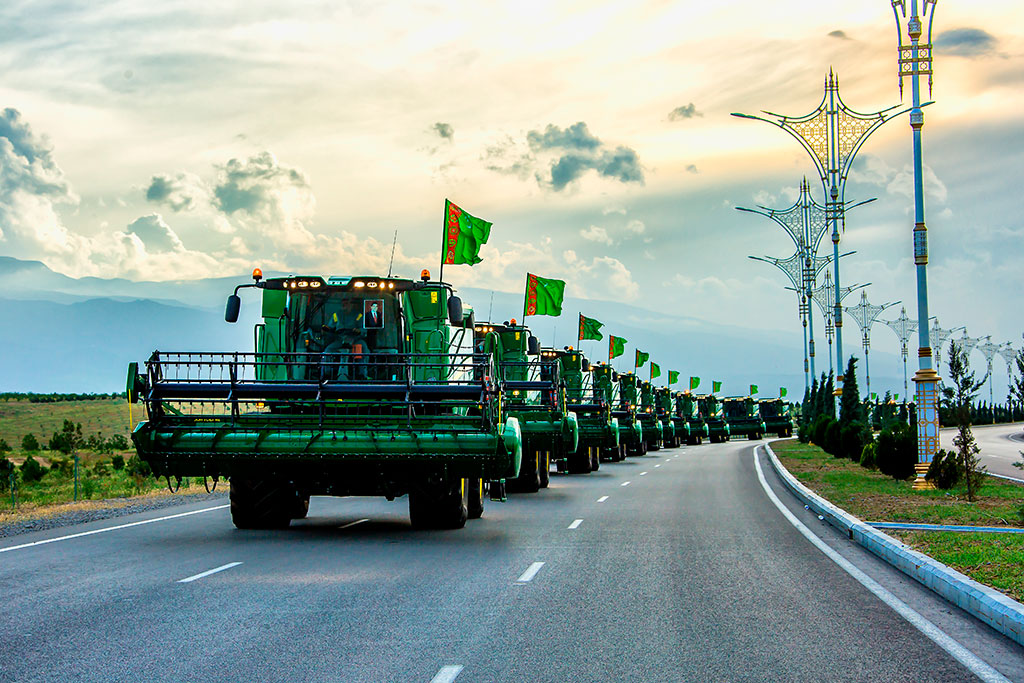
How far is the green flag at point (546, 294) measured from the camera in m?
36.8

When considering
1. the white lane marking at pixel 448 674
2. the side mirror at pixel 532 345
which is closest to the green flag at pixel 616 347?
the side mirror at pixel 532 345

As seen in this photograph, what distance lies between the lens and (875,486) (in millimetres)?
25797

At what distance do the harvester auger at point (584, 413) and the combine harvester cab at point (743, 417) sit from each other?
52958 mm

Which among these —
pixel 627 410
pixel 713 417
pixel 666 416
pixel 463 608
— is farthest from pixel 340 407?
pixel 713 417

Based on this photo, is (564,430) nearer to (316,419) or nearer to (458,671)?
(316,419)

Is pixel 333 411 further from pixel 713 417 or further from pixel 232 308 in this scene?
pixel 713 417

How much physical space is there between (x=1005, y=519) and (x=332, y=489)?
9.74m

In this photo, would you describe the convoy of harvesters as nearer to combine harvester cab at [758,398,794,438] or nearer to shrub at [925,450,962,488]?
shrub at [925,450,962,488]

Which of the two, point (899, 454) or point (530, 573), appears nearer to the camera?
point (530, 573)

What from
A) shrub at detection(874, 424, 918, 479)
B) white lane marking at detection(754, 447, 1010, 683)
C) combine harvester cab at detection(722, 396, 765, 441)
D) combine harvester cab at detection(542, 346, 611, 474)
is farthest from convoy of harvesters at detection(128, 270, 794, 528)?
combine harvester cab at detection(722, 396, 765, 441)

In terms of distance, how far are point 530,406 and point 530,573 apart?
517 inches

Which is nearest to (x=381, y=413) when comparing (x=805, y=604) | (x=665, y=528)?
(x=665, y=528)

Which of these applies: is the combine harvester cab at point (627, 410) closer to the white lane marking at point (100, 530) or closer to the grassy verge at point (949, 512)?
the grassy verge at point (949, 512)

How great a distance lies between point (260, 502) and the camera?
55.3ft
